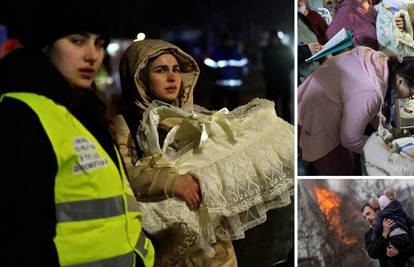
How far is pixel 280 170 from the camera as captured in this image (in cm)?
182

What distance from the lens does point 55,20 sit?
54.6 inches

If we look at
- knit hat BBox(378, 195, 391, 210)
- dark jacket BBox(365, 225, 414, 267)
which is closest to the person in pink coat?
knit hat BBox(378, 195, 391, 210)

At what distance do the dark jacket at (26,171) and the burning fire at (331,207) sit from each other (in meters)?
1.00

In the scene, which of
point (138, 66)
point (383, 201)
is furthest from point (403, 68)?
point (138, 66)

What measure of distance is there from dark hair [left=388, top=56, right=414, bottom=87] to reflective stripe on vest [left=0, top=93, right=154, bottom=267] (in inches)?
41.3

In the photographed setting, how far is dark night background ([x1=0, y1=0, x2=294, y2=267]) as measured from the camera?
1.80 m

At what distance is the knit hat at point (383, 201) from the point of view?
6.49 feet

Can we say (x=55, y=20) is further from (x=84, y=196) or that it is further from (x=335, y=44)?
(x=335, y=44)

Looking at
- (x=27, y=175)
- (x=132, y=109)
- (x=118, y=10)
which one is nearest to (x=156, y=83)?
(x=132, y=109)

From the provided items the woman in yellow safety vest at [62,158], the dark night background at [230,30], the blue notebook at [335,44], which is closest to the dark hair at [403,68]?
the blue notebook at [335,44]

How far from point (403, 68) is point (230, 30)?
0.61 m

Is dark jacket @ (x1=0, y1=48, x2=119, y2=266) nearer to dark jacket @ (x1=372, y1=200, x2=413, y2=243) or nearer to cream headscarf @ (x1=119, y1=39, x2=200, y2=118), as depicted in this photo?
cream headscarf @ (x1=119, y1=39, x2=200, y2=118)

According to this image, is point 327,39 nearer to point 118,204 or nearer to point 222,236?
point 222,236

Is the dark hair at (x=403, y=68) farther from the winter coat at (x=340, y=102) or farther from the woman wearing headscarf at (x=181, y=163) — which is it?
the woman wearing headscarf at (x=181, y=163)
